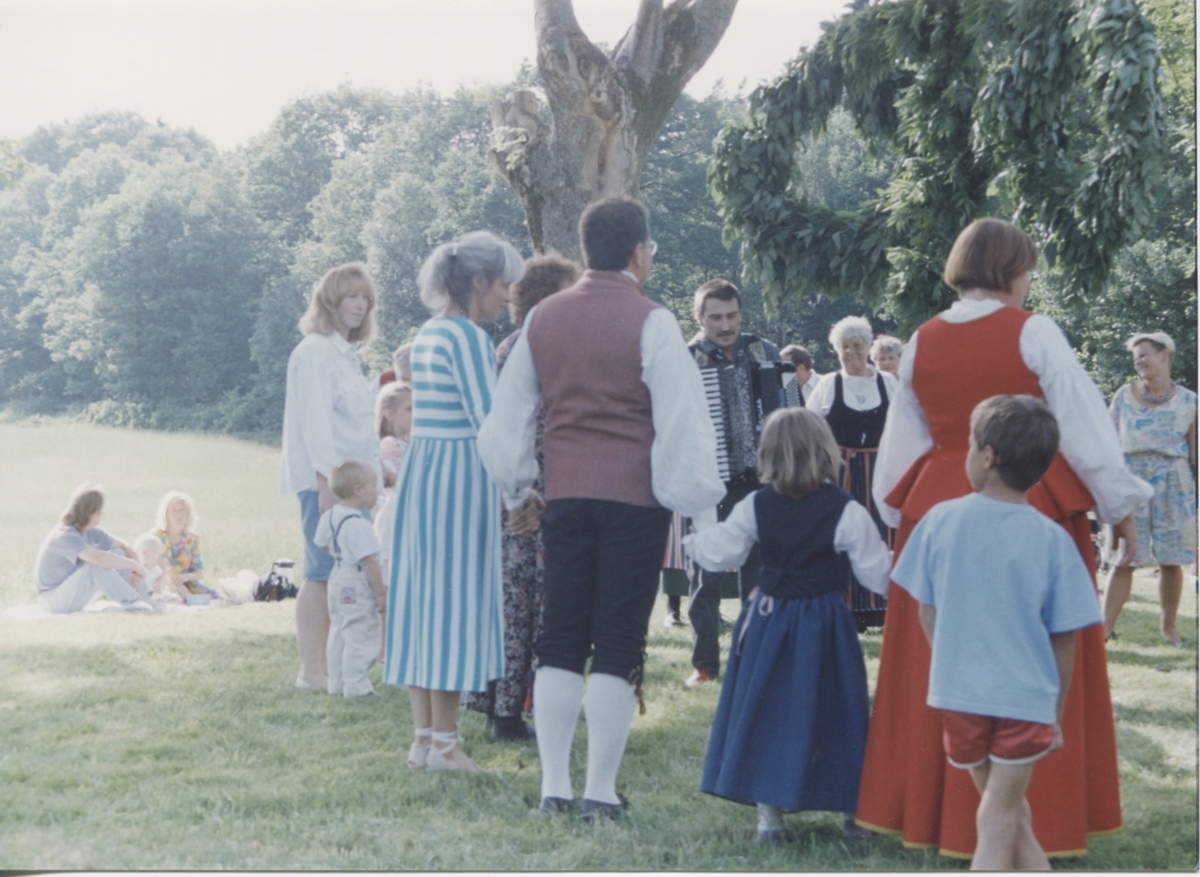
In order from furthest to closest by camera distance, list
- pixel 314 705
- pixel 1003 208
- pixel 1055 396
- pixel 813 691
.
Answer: pixel 1003 208 → pixel 314 705 → pixel 813 691 → pixel 1055 396

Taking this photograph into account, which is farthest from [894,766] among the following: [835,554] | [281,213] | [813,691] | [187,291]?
[281,213]

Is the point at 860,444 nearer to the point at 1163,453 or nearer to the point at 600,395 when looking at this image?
the point at 1163,453

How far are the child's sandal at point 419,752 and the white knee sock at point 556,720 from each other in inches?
28.2

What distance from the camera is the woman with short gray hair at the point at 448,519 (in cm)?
429

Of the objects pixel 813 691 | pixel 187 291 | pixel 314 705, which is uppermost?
pixel 187 291

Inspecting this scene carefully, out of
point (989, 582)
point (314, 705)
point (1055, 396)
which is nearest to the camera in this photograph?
point (989, 582)

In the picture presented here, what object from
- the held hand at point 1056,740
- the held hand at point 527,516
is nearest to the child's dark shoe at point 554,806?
the held hand at point 527,516

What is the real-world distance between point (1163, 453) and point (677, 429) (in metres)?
5.13

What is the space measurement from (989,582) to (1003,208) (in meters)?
6.05

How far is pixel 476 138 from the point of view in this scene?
34156 millimetres

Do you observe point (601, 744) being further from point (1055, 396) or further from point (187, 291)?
point (187, 291)

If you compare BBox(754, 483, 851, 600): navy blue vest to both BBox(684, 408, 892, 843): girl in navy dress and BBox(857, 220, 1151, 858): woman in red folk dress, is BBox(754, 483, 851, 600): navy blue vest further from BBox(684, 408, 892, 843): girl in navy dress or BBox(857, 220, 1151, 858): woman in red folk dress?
BBox(857, 220, 1151, 858): woman in red folk dress

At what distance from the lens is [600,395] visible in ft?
12.3

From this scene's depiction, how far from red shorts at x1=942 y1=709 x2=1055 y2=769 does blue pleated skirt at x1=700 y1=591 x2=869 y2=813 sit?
1.75ft
